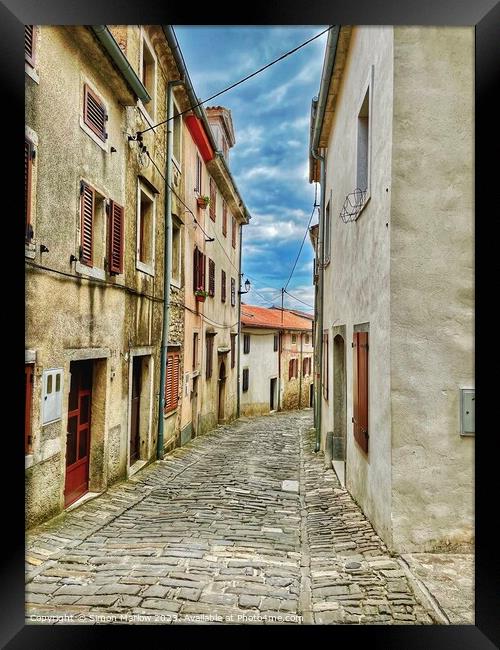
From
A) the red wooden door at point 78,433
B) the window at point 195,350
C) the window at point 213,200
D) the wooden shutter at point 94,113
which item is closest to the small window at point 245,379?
the window at point 213,200

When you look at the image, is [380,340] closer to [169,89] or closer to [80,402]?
[80,402]

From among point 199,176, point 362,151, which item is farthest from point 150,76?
point 362,151

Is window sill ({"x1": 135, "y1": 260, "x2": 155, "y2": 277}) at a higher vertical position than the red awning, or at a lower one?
lower

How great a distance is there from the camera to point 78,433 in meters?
6.14

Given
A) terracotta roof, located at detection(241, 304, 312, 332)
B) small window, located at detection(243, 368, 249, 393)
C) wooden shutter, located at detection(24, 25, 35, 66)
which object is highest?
wooden shutter, located at detection(24, 25, 35, 66)

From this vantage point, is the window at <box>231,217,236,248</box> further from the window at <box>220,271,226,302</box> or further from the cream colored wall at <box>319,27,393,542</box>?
the cream colored wall at <box>319,27,393,542</box>

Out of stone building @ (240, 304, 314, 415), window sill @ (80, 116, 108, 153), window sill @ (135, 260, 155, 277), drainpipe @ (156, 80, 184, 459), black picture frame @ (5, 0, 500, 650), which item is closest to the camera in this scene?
black picture frame @ (5, 0, 500, 650)

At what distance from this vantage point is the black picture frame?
2.37 metres

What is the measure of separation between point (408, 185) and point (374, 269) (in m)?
0.94

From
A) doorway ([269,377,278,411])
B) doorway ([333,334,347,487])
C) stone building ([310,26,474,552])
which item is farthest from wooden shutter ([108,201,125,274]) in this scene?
doorway ([269,377,278,411])

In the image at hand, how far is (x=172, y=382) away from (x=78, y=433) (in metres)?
4.03

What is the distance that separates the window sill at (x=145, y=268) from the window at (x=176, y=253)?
191 centimetres

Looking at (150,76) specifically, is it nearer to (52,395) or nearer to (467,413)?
(52,395)

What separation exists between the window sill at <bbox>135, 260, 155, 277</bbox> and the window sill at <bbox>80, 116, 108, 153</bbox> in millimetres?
1959
